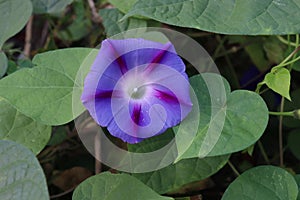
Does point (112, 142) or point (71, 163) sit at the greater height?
point (112, 142)

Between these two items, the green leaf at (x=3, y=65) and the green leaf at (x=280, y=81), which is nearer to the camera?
the green leaf at (x=280, y=81)

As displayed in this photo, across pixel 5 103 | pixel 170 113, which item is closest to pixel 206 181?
pixel 170 113

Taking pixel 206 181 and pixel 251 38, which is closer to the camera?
pixel 206 181

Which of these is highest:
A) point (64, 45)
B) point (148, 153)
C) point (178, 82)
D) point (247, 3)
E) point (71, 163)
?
point (247, 3)

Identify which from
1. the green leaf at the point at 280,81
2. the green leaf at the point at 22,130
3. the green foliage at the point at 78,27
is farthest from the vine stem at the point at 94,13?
the green leaf at the point at 280,81

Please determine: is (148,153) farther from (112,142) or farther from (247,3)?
(247,3)

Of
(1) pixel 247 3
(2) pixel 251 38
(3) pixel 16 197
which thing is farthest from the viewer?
(2) pixel 251 38

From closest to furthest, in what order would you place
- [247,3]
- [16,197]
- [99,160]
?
[16,197], [247,3], [99,160]

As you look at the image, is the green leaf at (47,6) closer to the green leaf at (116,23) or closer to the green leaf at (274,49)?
the green leaf at (116,23)
